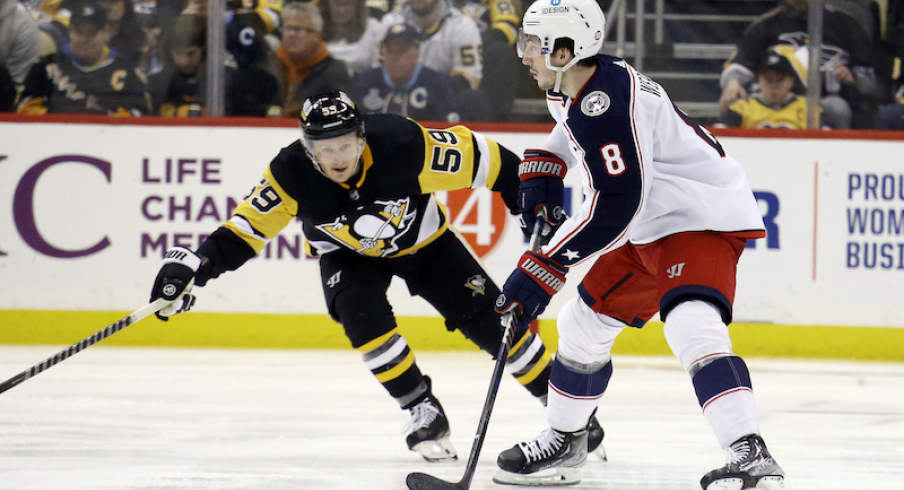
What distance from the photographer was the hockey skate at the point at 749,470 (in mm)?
2164

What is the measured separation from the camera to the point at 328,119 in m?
2.69

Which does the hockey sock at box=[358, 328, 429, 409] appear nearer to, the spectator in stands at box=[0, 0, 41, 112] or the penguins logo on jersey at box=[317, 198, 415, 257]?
the penguins logo on jersey at box=[317, 198, 415, 257]

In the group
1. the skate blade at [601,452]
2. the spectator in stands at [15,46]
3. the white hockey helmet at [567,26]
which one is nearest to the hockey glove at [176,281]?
the white hockey helmet at [567,26]

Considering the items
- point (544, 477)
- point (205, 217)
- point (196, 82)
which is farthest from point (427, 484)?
point (196, 82)

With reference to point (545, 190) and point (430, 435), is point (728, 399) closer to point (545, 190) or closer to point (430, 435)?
point (545, 190)

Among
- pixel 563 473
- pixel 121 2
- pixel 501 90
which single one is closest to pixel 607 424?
pixel 563 473

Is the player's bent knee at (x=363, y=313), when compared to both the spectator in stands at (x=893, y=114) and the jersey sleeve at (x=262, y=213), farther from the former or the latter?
the spectator in stands at (x=893, y=114)

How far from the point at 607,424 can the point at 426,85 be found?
91.5 inches

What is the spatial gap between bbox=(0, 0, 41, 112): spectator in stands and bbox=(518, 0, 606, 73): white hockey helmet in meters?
3.65

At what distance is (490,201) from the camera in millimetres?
5160

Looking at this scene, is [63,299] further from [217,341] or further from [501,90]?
[501,90]

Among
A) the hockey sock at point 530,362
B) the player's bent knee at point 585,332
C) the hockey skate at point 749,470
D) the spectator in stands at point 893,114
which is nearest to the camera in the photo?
the hockey skate at point 749,470

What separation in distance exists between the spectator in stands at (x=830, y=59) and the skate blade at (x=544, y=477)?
120 inches

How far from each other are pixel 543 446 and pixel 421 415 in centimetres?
38
